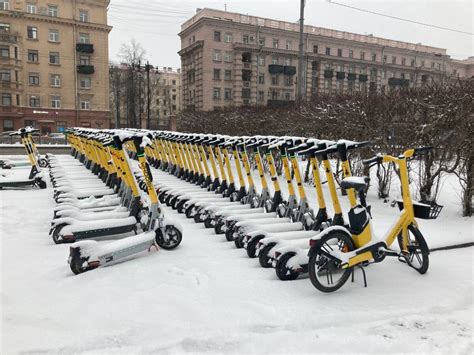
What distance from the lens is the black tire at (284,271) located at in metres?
4.05

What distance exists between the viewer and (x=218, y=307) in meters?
3.48

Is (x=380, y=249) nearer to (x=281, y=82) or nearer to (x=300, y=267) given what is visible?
(x=300, y=267)

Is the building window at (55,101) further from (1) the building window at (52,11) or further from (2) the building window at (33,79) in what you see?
(1) the building window at (52,11)

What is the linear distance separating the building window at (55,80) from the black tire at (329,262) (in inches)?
1607

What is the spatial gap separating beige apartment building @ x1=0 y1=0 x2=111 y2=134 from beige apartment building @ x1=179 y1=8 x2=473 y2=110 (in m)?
9.45

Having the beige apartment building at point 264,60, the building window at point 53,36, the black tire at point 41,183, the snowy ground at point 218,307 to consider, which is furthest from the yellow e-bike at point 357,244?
the building window at point 53,36

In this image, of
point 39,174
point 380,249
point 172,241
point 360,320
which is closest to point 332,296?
point 360,320

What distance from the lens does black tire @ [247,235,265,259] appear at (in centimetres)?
471

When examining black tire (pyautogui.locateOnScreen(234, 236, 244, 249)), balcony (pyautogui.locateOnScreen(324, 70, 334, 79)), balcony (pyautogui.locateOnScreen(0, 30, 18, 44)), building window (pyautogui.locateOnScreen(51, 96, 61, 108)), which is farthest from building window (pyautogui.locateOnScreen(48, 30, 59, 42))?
black tire (pyautogui.locateOnScreen(234, 236, 244, 249))

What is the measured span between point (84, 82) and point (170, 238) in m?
39.6

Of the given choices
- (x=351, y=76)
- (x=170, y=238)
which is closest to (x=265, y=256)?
(x=170, y=238)

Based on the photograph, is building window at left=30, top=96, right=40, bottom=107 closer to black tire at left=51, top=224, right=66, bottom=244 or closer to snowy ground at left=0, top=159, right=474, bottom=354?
black tire at left=51, top=224, right=66, bottom=244

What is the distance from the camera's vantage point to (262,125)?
514 inches

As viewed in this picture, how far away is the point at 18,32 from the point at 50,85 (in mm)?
5297
